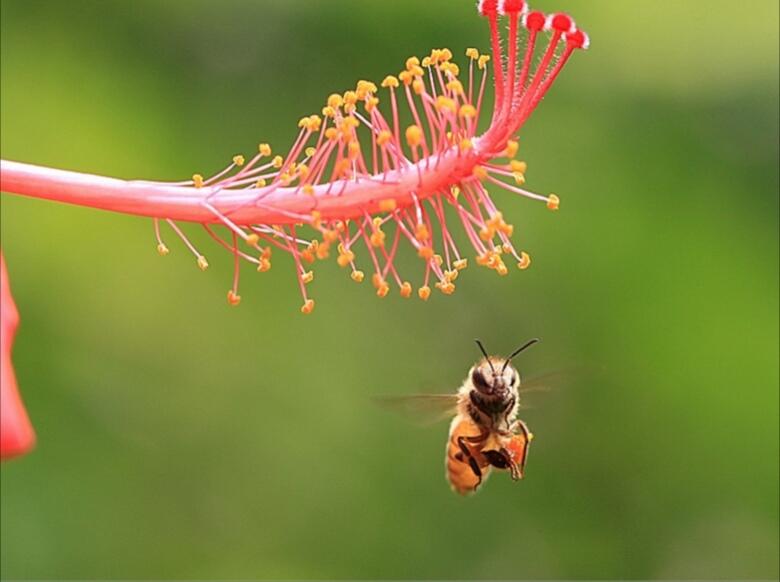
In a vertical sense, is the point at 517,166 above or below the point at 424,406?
above

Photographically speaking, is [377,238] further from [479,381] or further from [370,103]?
[479,381]

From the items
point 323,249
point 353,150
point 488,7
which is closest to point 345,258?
point 323,249

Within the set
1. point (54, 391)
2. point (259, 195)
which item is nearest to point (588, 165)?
point (54, 391)

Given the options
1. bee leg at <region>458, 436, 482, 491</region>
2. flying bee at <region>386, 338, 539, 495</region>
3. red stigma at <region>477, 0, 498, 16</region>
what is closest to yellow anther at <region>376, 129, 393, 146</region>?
red stigma at <region>477, 0, 498, 16</region>

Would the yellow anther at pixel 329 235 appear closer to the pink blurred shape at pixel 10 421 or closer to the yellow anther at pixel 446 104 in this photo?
the yellow anther at pixel 446 104

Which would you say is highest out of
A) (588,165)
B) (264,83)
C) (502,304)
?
(264,83)

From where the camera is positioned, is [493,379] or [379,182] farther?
[493,379]

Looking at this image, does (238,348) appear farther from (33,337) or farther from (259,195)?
(259,195)
